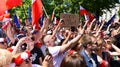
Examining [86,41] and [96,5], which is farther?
[96,5]

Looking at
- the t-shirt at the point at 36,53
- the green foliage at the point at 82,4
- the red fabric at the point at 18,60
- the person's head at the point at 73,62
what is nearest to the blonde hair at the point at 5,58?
the red fabric at the point at 18,60

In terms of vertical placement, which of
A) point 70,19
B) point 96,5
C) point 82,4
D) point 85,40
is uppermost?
point 85,40

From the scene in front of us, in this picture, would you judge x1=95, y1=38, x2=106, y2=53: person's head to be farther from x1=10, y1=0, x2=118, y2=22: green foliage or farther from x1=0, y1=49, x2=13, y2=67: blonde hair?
x1=10, y1=0, x2=118, y2=22: green foliage

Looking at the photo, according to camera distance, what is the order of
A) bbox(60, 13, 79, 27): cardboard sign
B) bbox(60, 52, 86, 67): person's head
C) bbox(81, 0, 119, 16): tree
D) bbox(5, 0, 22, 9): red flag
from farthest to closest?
bbox(81, 0, 119, 16): tree < bbox(60, 13, 79, 27): cardboard sign < bbox(5, 0, 22, 9): red flag < bbox(60, 52, 86, 67): person's head

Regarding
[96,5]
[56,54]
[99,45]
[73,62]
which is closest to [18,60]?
[73,62]

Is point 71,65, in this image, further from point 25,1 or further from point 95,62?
point 25,1

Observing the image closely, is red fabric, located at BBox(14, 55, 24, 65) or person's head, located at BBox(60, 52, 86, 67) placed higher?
red fabric, located at BBox(14, 55, 24, 65)

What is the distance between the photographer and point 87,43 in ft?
20.4

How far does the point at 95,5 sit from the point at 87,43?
34184mm

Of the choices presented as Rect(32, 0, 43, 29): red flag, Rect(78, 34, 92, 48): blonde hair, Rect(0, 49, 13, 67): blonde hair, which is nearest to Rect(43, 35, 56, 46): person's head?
Rect(78, 34, 92, 48): blonde hair

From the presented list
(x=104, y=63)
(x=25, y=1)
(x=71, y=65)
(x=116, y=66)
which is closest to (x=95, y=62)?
(x=104, y=63)

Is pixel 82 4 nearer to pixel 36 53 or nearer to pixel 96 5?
pixel 96 5

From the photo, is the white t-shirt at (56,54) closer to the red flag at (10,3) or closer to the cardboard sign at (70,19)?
the red flag at (10,3)

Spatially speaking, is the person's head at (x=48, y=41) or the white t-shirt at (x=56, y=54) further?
the person's head at (x=48, y=41)
